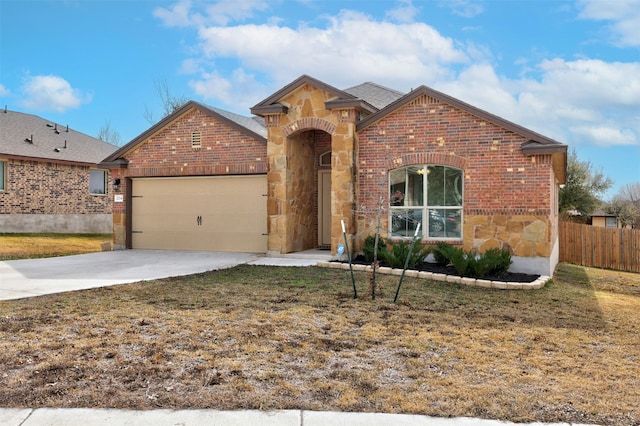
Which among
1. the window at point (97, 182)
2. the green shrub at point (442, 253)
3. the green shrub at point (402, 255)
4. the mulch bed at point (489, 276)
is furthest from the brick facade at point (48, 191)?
the green shrub at point (442, 253)

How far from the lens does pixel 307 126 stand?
13258mm

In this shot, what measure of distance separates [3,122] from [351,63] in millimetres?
16441

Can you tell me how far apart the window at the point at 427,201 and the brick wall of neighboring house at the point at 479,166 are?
0.81 feet

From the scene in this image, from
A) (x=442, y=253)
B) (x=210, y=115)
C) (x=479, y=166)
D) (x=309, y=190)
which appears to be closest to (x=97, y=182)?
(x=210, y=115)

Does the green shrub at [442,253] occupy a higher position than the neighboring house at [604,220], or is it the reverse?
the neighboring house at [604,220]

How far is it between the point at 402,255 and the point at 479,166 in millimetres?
2777

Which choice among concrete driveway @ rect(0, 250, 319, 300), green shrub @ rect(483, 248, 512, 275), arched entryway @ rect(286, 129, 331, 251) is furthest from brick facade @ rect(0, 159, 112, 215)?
green shrub @ rect(483, 248, 512, 275)

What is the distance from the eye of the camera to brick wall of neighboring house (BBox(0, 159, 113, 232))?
2156 cm

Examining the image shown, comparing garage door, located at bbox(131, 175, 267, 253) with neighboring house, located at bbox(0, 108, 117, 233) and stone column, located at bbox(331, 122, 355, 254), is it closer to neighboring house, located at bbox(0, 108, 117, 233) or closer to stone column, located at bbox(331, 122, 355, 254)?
stone column, located at bbox(331, 122, 355, 254)

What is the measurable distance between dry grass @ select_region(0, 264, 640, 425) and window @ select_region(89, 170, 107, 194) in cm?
1787

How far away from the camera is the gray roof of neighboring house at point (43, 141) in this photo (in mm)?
22203

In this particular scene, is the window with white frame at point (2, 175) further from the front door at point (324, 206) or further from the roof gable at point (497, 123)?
the roof gable at point (497, 123)

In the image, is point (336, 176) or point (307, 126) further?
point (307, 126)

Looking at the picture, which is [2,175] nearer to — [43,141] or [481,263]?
[43,141]
